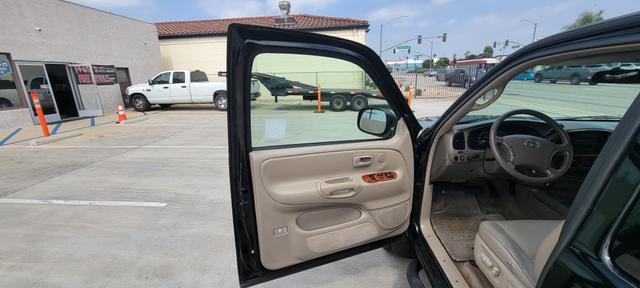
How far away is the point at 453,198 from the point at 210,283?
81.2 inches

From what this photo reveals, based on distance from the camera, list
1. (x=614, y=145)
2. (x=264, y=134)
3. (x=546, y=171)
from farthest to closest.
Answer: (x=546, y=171), (x=264, y=134), (x=614, y=145)

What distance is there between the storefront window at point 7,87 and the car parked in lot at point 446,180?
1152 centimetres

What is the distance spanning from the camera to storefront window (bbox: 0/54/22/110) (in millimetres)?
8500

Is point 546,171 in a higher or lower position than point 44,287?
higher

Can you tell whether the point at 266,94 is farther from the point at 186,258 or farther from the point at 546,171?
the point at 546,171

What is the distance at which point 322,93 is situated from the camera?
2.42 metres

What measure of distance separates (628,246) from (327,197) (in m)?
1.21

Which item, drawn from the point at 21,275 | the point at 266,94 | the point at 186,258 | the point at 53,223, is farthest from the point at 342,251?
the point at 53,223

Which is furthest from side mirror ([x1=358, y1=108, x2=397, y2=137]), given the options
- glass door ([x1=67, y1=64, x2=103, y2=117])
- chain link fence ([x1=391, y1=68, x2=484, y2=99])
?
chain link fence ([x1=391, y1=68, x2=484, y2=99])

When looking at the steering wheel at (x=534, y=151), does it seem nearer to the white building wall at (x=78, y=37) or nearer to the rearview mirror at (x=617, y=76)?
the rearview mirror at (x=617, y=76)

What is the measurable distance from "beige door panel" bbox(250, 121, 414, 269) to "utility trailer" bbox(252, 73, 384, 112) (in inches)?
12.9

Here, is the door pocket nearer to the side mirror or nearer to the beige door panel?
the beige door panel

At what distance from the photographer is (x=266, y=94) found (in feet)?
5.63

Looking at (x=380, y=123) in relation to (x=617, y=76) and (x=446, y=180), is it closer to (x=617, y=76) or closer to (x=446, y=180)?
(x=446, y=180)
